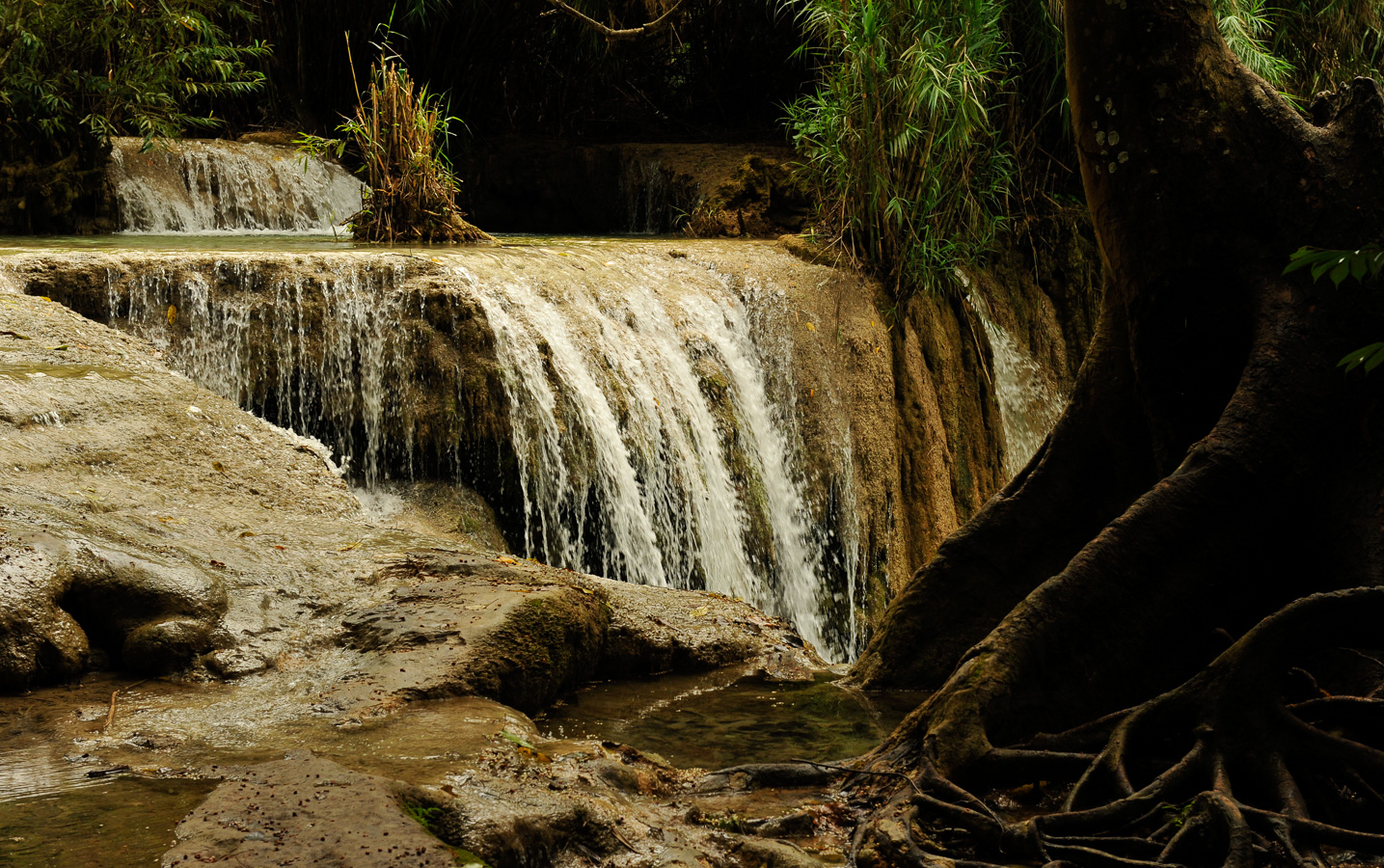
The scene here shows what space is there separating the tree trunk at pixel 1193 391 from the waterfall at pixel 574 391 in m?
3.38

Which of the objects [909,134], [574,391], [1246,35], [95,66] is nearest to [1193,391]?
[574,391]

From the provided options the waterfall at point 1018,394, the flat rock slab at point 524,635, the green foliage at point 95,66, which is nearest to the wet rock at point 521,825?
the flat rock slab at point 524,635

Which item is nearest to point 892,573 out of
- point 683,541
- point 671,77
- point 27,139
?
point 683,541

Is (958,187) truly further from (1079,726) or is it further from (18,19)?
(18,19)

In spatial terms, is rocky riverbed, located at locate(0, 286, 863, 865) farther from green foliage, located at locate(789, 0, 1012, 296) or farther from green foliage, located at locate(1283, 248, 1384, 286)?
green foliage, located at locate(789, 0, 1012, 296)

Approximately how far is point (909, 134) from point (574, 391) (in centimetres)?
358

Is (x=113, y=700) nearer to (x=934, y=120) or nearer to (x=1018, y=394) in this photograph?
(x=934, y=120)

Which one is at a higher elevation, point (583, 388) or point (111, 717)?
point (583, 388)

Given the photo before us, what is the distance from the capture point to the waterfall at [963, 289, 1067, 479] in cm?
1043

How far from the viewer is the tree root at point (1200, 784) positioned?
2.98 m

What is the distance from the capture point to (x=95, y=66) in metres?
11.2

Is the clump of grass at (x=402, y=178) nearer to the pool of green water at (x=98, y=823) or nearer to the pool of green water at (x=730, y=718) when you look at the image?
the pool of green water at (x=730, y=718)

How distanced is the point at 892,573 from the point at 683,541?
2070 mm

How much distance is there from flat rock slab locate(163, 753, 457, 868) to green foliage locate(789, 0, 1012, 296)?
723 centimetres
